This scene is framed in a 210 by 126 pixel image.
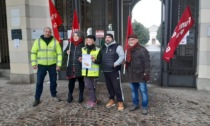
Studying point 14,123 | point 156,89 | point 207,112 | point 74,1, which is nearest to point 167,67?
point 156,89

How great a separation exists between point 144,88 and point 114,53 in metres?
0.94

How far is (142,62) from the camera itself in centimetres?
449

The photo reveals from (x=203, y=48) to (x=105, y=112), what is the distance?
135 inches

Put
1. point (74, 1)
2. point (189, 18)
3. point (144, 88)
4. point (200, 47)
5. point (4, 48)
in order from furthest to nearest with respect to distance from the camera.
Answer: point (4, 48), point (74, 1), point (200, 47), point (189, 18), point (144, 88)

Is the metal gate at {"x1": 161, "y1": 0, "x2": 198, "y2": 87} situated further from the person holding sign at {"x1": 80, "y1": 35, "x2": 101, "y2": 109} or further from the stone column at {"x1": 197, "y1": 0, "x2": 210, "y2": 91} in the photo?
the person holding sign at {"x1": 80, "y1": 35, "x2": 101, "y2": 109}

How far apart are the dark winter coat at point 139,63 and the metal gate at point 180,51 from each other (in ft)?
8.51

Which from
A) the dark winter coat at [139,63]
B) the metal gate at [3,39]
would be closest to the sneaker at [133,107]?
the dark winter coat at [139,63]

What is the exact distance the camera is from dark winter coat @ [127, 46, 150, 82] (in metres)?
4.44

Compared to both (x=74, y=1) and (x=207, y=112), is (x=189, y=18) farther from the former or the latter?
(x=74, y=1)

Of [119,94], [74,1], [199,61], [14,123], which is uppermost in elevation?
[74,1]

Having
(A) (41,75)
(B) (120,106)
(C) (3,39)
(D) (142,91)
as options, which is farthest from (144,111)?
(C) (3,39)

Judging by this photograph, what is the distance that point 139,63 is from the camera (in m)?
4.48

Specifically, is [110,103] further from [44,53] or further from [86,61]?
[44,53]

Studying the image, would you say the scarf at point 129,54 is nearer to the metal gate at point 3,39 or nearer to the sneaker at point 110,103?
the sneaker at point 110,103
